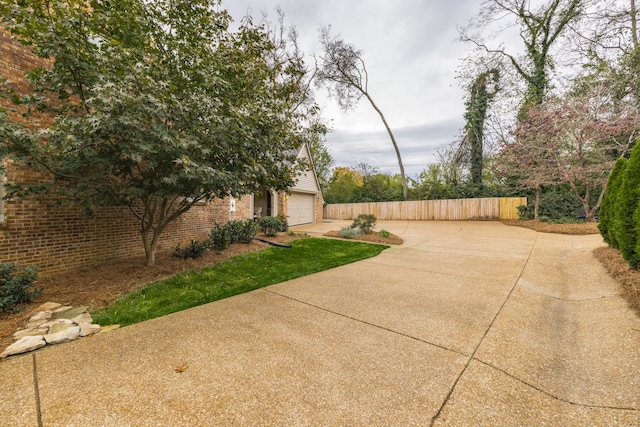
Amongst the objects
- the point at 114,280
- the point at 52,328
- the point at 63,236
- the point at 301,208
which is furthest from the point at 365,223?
the point at 52,328

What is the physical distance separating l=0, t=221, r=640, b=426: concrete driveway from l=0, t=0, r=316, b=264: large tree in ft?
7.07

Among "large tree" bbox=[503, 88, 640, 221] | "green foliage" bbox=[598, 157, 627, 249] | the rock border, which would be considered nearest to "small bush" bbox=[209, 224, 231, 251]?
the rock border

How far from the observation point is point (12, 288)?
3.29 meters

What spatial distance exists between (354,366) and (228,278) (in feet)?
11.1

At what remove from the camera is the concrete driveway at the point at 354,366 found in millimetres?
1631

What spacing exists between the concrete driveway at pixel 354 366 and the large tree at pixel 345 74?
1758 cm

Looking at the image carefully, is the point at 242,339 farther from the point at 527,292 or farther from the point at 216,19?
the point at 216,19

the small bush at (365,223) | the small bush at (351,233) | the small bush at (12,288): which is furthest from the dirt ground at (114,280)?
the small bush at (365,223)

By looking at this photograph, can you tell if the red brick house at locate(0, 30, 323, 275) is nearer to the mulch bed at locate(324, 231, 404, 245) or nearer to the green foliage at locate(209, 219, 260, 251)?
the green foliage at locate(209, 219, 260, 251)

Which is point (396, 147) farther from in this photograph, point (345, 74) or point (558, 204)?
point (558, 204)

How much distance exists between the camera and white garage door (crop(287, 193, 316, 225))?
14.2 m

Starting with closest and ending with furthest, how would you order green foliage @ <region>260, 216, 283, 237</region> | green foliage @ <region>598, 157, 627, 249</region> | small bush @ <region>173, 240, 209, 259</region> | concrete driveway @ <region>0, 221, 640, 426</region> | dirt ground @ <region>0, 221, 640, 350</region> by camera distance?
concrete driveway @ <region>0, 221, 640, 426</region>
dirt ground @ <region>0, 221, 640, 350</region>
green foliage @ <region>598, 157, 627, 249</region>
small bush @ <region>173, 240, 209, 259</region>
green foliage @ <region>260, 216, 283, 237</region>

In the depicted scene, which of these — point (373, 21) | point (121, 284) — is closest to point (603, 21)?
point (373, 21)

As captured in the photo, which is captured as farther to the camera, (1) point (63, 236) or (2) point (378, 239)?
(2) point (378, 239)
